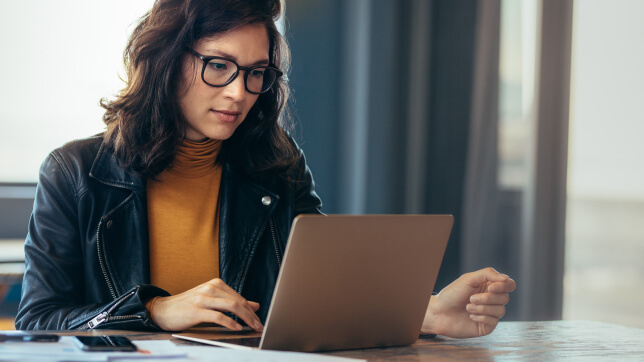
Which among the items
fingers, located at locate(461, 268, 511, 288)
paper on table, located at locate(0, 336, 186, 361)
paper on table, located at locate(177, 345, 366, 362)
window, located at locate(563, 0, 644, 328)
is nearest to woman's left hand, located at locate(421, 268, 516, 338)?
fingers, located at locate(461, 268, 511, 288)

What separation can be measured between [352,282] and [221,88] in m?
0.72

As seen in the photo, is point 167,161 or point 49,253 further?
point 167,161

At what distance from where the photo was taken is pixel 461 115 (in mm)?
2994

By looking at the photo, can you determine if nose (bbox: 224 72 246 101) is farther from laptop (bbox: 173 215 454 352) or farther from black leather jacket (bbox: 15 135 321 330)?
laptop (bbox: 173 215 454 352)

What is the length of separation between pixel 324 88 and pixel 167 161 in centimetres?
137

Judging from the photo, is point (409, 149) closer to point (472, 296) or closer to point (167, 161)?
point (167, 161)

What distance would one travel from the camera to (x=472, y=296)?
3.87 ft

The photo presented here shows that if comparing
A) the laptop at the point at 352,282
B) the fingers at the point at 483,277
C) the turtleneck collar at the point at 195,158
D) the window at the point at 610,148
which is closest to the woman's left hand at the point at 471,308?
the fingers at the point at 483,277

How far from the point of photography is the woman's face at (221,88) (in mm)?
1494

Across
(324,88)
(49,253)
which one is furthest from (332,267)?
(324,88)

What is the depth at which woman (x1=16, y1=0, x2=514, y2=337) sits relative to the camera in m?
1.42

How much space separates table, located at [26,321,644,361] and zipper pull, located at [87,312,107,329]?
0.06 m

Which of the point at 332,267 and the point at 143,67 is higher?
the point at 143,67

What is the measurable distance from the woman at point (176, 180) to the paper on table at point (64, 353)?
1.27 ft
